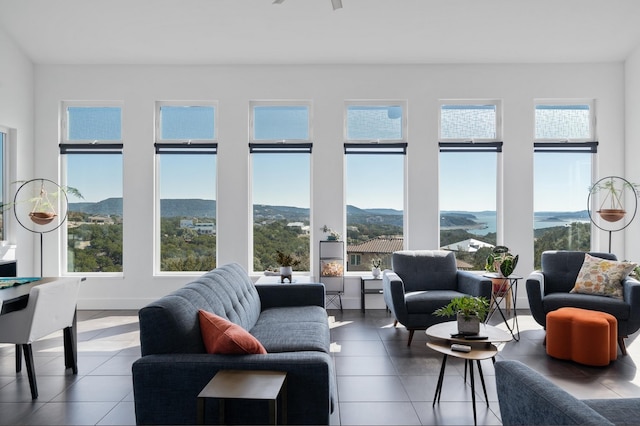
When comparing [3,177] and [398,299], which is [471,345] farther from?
[3,177]

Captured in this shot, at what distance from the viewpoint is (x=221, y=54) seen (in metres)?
6.29

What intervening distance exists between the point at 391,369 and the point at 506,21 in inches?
176

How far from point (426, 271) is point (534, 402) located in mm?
3775

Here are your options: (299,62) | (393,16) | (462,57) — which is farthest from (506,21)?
(299,62)

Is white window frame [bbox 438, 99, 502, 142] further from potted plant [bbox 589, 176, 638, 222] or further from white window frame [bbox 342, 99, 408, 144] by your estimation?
potted plant [bbox 589, 176, 638, 222]

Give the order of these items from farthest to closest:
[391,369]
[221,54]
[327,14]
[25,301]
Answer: [221,54] → [327,14] → [391,369] → [25,301]

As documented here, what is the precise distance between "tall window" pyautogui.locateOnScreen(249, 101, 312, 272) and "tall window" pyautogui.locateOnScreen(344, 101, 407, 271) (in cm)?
63

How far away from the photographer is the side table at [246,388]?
6.59 feet

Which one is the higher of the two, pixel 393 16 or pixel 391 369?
pixel 393 16

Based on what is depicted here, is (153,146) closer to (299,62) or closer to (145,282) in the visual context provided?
(145,282)

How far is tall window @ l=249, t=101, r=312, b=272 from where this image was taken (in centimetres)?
666

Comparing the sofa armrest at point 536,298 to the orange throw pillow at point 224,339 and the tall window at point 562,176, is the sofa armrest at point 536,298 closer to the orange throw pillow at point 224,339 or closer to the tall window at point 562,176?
the tall window at point 562,176

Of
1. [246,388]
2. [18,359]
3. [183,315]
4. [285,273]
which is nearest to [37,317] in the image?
[18,359]

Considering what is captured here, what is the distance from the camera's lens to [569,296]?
4.82 m
